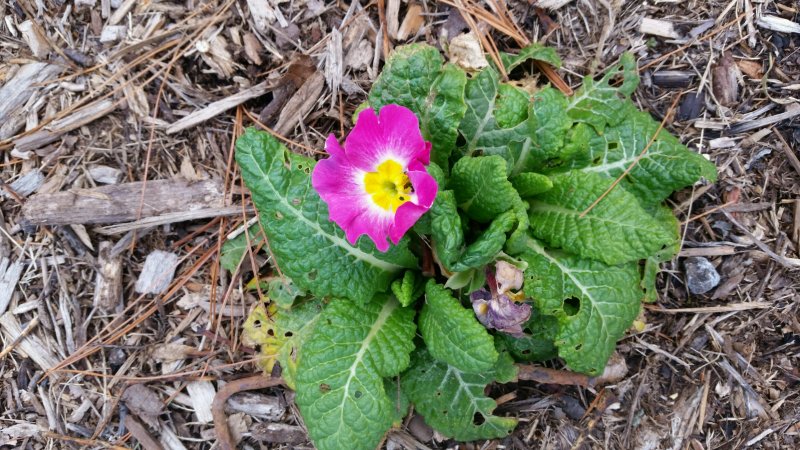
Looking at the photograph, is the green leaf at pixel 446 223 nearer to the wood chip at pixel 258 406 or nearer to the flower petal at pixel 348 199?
the flower petal at pixel 348 199

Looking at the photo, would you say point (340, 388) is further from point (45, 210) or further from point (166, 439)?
point (45, 210)

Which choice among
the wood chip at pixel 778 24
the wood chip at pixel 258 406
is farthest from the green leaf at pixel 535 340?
the wood chip at pixel 778 24

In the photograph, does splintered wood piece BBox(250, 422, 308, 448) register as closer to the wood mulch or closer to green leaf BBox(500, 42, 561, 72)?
the wood mulch

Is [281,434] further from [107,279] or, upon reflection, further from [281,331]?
[107,279]

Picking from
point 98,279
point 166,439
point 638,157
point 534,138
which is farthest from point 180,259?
point 638,157

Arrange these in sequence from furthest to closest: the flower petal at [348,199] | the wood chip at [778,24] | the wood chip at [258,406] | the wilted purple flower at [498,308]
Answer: the wood chip at [258,406]
the wood chip at [778,24]
the wilted purple flower at [498,308]
the flower petal at [348,199]

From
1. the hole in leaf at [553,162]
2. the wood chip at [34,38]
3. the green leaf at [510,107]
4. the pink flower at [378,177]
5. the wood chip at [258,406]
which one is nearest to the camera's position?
the pink flower at [378,177]
